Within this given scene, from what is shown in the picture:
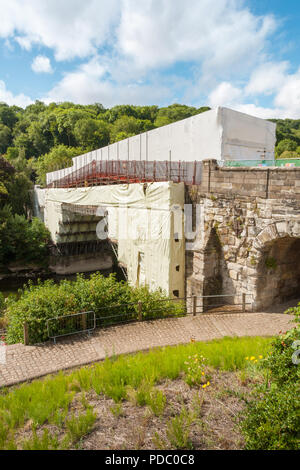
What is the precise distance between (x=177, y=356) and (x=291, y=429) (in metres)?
2.97

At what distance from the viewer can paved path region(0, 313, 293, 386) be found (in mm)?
6570

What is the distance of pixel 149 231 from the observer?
12297 millimetres

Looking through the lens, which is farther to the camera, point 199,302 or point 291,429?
point 199,302

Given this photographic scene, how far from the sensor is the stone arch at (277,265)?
8758 millimetres

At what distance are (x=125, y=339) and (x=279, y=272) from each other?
18.5 ft

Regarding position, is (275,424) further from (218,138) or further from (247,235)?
(218,138)

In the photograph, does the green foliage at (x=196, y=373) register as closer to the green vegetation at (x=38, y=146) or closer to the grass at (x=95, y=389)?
the grass at (x=95, y=389)

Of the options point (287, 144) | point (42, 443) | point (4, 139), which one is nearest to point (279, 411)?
point (42, 443)

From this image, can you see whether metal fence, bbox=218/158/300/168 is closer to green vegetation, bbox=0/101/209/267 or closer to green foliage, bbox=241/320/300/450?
green foliage, bbox=241/320/300/450

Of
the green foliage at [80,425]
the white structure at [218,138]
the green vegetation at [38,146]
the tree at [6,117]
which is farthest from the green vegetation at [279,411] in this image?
the tree at [6,117]

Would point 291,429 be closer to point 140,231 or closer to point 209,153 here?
point 140,231

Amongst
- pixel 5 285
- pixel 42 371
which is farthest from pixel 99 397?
pixel 5 285

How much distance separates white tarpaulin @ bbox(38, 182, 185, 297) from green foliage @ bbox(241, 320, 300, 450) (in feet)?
24.1
